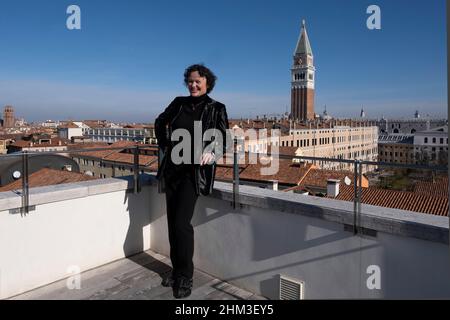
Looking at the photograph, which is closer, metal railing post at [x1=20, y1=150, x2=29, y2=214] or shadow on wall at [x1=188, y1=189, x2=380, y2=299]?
shadow on wall at [x1=188, y1=189, x2=380, y2=299]

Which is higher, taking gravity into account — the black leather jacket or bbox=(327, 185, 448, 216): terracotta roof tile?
the black leather jacket

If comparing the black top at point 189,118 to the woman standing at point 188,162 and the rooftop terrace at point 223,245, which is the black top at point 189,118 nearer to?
the woman standing at point 188,162

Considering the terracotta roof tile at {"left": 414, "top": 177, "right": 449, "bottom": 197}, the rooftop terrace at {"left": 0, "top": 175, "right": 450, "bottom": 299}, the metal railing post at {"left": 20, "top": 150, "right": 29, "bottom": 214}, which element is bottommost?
the terracotta roof tile at {"left": 414, "top": 177, "right": 449, "bottom": 197}

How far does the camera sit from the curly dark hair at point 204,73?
334cm

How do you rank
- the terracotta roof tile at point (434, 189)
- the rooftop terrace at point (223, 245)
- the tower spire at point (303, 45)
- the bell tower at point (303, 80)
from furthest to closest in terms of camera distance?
the tower spire at point (303, 45) < the bell tower at point (303, 80) < the terracotta roof tile at point (434, 189) < the rooftop terrace at point (223, 245)

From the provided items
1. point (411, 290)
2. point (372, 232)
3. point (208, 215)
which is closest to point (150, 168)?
point (208, 215)

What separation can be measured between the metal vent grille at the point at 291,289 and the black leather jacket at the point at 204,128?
1043 millimetres

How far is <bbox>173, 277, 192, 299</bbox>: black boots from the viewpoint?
3.34m

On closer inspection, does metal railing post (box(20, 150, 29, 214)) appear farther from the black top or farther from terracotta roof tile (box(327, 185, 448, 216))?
terracotta roof tile (box(327, 185, 448, 216))

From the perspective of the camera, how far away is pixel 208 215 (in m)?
3.85

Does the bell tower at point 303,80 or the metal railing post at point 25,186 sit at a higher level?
the bell tower at point 303,80

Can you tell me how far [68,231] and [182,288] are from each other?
137 centimetres

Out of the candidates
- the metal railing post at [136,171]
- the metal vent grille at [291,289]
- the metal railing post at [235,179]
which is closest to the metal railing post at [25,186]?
the metal railing post at [136,171]

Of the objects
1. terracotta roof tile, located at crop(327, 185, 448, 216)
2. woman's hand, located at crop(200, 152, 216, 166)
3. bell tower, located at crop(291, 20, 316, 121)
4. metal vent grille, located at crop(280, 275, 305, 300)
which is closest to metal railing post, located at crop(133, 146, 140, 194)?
woman's hand, located at crop(200, 152, 216, 166)
